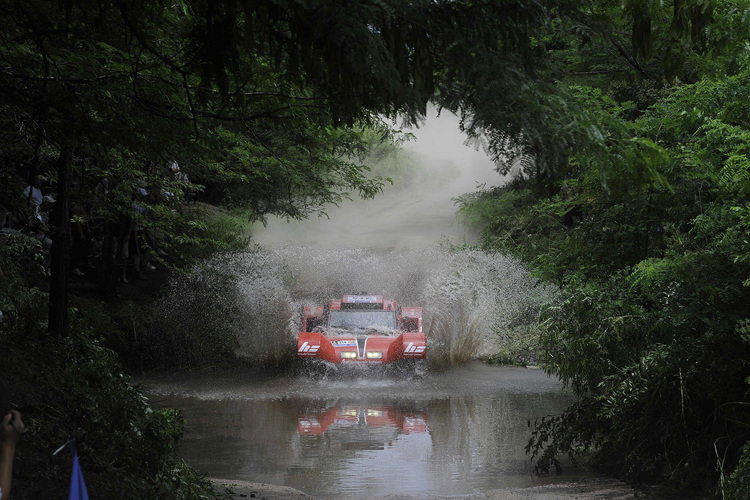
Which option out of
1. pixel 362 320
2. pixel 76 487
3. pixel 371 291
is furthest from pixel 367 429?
pixel 371 291

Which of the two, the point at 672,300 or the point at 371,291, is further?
the point at 371,291

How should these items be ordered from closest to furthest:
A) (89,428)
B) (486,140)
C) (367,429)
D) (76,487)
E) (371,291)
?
(76,487), (486,140), (89,428), (367,429), (371,291)

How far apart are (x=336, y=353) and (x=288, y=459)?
8.01 meters

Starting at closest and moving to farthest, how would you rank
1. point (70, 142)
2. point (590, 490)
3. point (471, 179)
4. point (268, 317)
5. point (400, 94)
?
point (400, 94)
point (70, 142)
point (590, 490)
point (268, 317)
point (471, 179)

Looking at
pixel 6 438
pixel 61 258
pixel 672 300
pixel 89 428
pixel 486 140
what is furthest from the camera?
pixel 61 258

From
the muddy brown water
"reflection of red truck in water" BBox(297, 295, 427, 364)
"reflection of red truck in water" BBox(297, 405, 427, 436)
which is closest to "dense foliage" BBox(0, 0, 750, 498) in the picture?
the muddy brown water

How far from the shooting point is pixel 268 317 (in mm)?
22812

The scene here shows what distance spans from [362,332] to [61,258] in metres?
12.2

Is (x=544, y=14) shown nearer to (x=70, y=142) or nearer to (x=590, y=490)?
(x=70, y=142)

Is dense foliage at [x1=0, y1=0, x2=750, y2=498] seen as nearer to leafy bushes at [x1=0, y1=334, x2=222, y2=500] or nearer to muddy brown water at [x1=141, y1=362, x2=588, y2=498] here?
leafy bushes at [x1=0, y1=334, x2=222, y2=500]

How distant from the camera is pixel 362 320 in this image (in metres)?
20.9

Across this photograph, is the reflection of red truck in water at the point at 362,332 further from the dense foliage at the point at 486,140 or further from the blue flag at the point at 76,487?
the blue flag at the point at 76,487

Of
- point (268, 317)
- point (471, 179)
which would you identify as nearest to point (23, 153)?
point (268, 317)

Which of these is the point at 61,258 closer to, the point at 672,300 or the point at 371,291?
the point at 672,300
